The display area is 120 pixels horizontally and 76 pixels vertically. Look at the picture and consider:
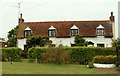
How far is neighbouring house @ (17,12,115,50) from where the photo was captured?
56281 millimetres

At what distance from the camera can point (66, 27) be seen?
58188 mm

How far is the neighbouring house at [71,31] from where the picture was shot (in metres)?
56.3

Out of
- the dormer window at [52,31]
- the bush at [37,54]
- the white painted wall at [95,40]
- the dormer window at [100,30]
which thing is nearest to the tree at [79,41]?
the white painted wall at [95,40]

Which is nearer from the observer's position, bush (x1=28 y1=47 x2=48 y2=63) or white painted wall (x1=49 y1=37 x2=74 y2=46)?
bush (x1=28 y1=47 x2=48 y2=63)

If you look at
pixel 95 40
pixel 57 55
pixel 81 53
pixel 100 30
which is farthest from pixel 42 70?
pixel 100 30

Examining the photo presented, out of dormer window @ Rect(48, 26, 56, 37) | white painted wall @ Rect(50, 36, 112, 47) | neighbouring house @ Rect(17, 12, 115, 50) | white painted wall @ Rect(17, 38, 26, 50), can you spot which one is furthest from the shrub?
white painted wall @ Rect(17, 38, 26, 50)

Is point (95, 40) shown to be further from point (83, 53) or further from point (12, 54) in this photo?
point (12, 54)

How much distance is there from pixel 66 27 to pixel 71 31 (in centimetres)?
137

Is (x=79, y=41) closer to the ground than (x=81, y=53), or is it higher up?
higher up

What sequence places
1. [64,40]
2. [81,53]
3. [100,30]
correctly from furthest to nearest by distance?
[64,40]
[100,30]
[81,53]

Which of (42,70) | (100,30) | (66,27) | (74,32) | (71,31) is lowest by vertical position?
(42,70)

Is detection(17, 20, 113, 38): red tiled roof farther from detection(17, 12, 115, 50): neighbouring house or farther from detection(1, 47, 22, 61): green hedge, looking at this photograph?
detection(1, 47, 22, 61): green hedge

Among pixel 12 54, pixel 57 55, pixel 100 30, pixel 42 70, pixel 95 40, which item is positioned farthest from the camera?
pixel 100 30

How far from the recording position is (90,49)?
134 ft
